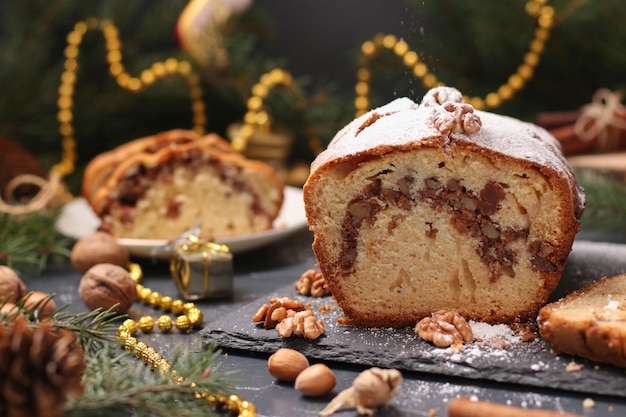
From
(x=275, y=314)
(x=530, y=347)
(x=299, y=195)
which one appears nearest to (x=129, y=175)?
(x=299, y=195)

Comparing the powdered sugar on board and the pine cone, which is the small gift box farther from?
the pine cone

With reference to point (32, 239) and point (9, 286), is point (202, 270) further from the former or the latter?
point (32, 239)

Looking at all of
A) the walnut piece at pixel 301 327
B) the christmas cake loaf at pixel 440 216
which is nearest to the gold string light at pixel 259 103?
the christmas cake loaf at pixel 440 216

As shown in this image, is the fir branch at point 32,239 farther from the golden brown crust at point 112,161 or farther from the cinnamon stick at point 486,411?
the cinnamon stick at point 486,411

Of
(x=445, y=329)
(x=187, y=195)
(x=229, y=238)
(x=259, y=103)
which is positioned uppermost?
(x=259, y=103)

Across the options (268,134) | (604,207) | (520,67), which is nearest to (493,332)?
(604,207)

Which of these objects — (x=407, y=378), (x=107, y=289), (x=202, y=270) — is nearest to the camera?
(x=407, y=378)

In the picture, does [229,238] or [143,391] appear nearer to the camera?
[143,391]
